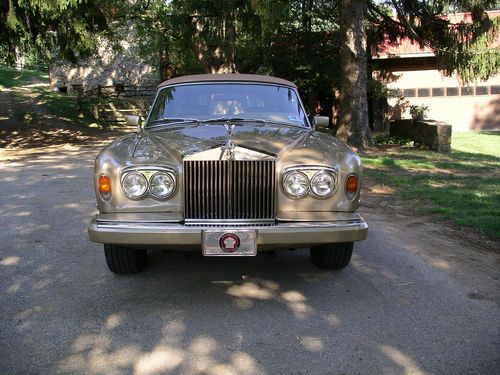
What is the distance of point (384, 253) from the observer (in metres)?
5.41

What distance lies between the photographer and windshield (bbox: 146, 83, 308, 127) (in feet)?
17.4

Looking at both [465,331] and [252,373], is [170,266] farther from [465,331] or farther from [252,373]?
[465,331]

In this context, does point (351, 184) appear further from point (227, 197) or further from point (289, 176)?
point (227, 197)

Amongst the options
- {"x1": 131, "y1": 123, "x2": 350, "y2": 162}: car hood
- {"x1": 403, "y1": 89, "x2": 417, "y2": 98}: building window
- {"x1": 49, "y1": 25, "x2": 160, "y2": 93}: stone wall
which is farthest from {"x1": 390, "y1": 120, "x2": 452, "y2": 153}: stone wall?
{"x1": 49, "y1": 25, "x2": 160, "y2": 93}: stone wall

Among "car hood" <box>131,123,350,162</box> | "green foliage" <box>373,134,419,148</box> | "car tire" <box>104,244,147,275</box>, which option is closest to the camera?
"car hood" <box>131,123,350,162</box>

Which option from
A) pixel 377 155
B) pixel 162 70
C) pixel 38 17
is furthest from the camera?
pixel 162 70

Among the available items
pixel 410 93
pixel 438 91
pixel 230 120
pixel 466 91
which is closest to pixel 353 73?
pixel 230 120

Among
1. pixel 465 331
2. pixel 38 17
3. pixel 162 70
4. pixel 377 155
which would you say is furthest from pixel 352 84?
pixel 162 70

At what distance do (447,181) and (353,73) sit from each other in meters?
5.61

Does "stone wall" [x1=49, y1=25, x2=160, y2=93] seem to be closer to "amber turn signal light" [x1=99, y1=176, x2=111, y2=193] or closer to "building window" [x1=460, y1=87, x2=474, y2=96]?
"building window" [x1=460, y1=87, x2=474, y2=96]

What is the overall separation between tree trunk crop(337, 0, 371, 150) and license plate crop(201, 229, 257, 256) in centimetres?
1108

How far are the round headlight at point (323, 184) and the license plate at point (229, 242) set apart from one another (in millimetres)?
581

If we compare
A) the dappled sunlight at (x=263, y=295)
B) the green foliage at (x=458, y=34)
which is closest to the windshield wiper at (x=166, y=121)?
the dappled sunlight at (x=263, y=295)

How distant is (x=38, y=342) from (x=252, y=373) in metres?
1.40
